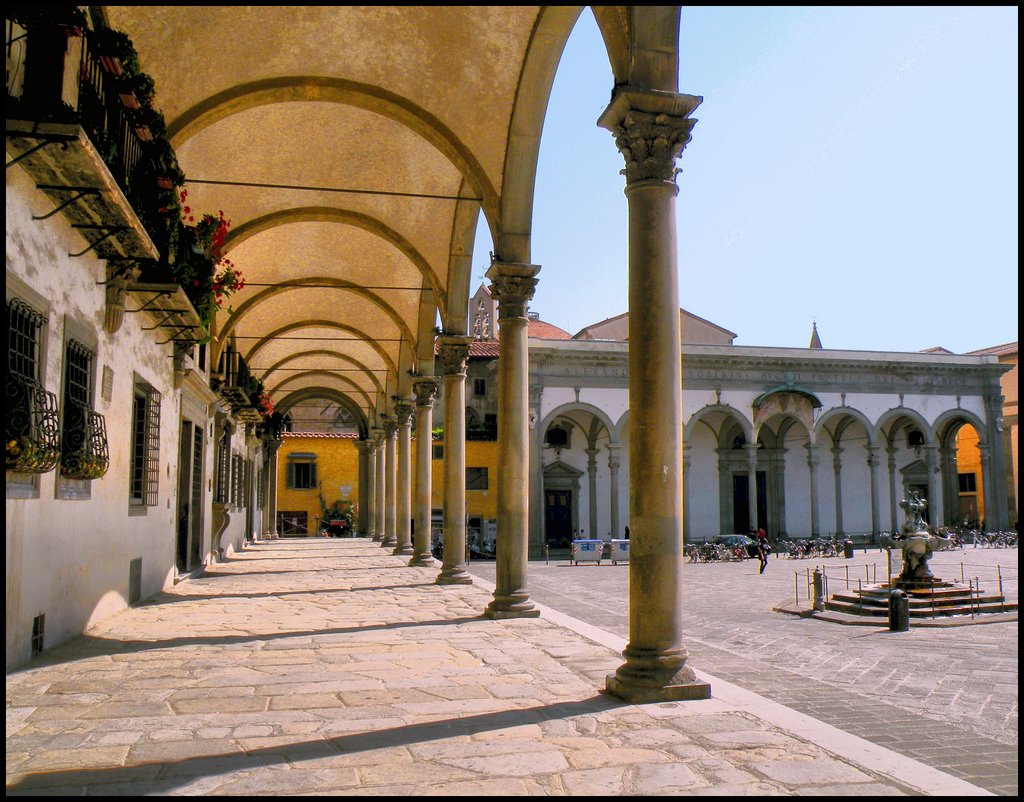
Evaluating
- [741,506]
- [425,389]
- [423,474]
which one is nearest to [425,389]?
[425,389]

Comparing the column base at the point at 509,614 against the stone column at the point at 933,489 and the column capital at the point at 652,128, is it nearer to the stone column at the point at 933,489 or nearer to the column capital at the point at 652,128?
the column capital at the point at 652,128

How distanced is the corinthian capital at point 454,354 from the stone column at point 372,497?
16.7 metres

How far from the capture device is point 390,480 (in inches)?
1173

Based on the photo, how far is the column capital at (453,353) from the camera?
1451cm

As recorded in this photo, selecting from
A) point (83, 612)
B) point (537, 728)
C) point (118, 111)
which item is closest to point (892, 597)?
point (537, 728)

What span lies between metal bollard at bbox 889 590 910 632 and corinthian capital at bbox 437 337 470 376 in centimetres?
708

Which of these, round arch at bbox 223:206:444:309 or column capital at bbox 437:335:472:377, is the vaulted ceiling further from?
column capital at bbox 437:335:472:377

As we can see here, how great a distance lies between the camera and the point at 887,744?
16.1 feet

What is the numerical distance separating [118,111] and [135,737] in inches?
217

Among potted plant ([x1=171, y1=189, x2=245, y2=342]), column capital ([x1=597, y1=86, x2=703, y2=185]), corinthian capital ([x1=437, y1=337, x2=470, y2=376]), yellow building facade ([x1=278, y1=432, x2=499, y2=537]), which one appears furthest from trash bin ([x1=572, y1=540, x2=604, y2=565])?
column capital ([x1=597, y1=86, x2=703, y2=185])

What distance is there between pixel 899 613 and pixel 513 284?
20.0 feet

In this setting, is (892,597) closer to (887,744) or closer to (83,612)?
(887,744)

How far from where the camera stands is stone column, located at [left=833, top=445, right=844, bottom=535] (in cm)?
3647

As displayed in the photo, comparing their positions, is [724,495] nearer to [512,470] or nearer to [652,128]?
[512,470]
